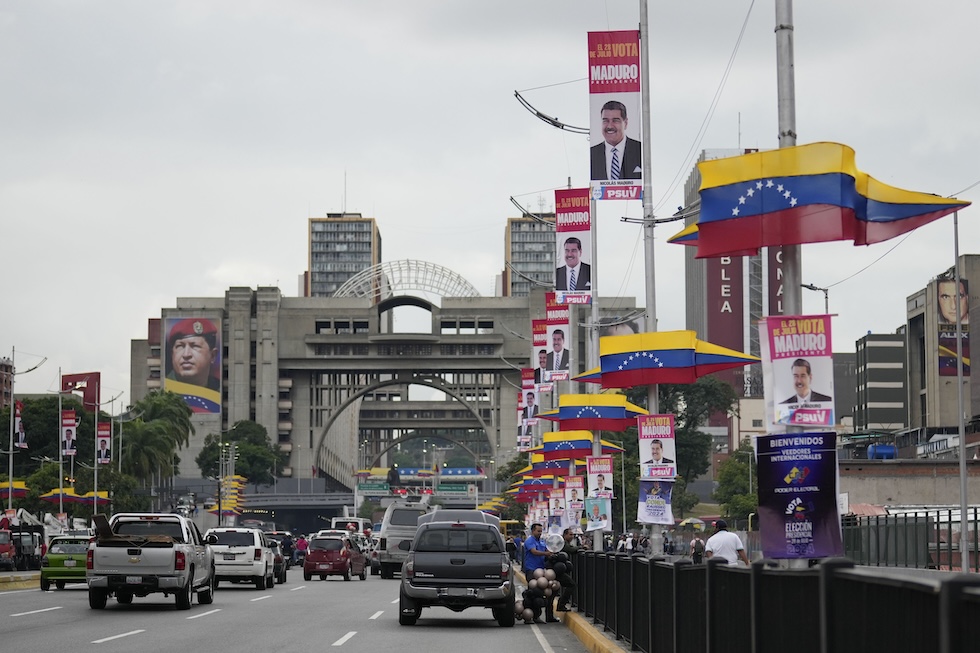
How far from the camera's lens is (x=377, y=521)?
281ft

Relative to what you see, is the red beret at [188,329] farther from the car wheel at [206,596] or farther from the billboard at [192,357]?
the car wheel at [206,596]

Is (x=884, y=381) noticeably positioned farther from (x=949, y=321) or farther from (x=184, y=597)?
(x=184, y=597)

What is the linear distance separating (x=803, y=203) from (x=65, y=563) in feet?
93.1

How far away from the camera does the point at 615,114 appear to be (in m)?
30.3

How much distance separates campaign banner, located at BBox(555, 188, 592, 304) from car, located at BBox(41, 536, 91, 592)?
48.7 ft

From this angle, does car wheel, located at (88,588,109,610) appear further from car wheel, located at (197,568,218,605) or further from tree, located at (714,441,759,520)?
tree, located at (714,441,759,520)

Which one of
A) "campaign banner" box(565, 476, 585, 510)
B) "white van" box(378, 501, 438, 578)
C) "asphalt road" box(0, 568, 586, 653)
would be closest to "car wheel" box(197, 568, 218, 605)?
"asphalt road" box(0, 568, 586, 653)

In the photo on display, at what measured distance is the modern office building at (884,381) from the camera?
504 feet

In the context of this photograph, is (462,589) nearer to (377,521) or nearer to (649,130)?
(649,130)

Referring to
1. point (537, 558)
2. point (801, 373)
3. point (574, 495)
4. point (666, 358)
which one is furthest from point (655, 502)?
point (801, 373)

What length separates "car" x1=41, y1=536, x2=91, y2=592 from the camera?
38062 mm

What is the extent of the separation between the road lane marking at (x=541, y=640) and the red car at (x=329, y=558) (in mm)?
26481

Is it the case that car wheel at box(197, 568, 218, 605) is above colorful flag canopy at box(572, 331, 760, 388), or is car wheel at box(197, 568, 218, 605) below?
below

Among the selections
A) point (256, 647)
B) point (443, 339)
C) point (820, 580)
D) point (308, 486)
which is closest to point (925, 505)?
point (256, 647)
